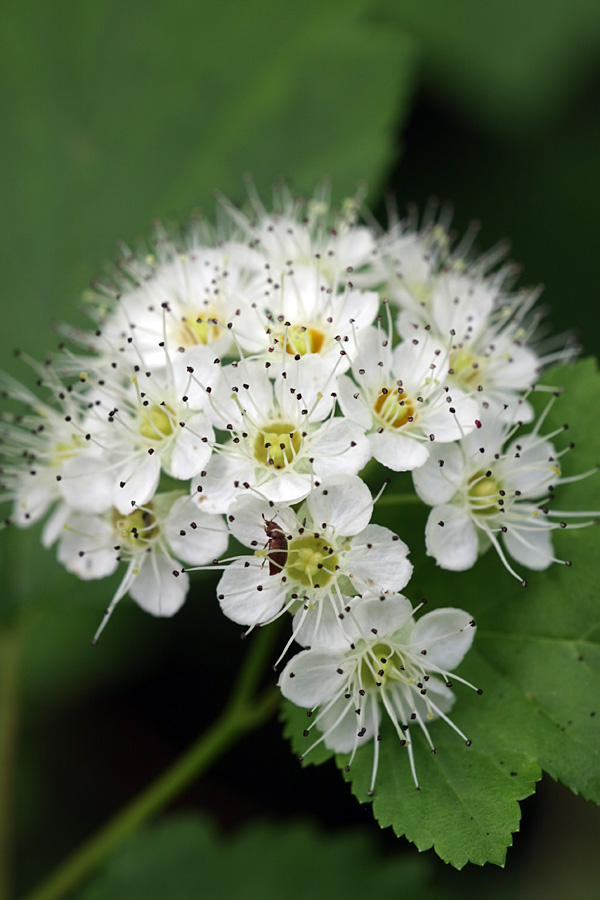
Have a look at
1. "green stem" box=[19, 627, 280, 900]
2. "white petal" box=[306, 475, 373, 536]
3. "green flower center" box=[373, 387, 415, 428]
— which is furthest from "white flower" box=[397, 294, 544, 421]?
"green stem" box=[19, 627, 280, 900]

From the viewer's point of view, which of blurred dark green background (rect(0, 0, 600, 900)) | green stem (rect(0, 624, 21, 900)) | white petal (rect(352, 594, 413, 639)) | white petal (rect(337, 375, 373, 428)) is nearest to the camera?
white petal (rect(352, 594, 413, 639))

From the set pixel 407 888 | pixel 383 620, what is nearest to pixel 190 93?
pixel 383 620

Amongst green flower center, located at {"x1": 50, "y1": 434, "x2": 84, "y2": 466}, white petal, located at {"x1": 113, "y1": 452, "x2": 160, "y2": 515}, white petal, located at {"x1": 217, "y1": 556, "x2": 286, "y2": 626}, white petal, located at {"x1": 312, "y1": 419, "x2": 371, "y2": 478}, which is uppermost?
green flower center, located at {"x1": 50, "y1": 434, "x2": 84, "y2": 466}

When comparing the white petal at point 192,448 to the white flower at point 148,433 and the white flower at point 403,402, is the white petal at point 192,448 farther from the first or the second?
the white flower at point 403,402

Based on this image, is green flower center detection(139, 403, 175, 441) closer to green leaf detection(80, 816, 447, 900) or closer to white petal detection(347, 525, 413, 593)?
white petal detection(347, 525, 413, 593)

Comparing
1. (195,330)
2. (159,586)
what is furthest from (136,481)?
(195,330)

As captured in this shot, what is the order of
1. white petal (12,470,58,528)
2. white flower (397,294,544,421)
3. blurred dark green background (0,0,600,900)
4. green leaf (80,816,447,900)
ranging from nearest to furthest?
white flower (397,294,544,421) < white petal (12,470,58,528) < green leaf (80,816,447,900) < blurred dark green background (0,0,600,900)

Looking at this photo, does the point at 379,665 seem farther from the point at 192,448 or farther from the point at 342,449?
the point at 192,448
